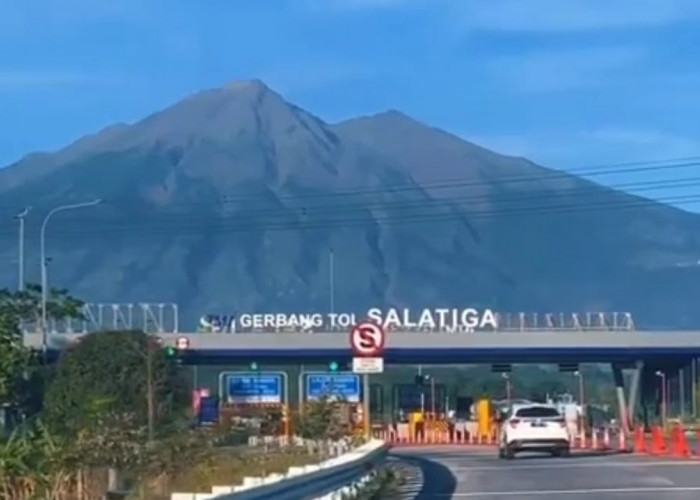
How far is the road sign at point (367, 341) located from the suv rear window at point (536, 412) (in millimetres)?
20182

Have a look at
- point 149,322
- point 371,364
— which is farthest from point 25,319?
point 371,364

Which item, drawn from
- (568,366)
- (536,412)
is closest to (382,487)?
(536,412)

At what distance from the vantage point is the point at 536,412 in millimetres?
57438

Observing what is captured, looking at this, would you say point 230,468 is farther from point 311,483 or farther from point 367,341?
point 311,483

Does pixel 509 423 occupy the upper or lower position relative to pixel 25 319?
lower

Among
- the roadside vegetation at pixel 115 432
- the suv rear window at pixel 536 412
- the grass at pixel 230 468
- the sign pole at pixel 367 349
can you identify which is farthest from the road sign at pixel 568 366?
the sign pole at pixel 367 349

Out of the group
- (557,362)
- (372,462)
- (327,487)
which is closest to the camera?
(327,487)

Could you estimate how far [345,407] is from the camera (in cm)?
5856

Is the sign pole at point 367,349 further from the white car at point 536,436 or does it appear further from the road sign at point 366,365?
the white car at point 536,436

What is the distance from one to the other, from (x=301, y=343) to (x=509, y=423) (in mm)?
47843

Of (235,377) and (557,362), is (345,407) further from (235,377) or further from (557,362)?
(557,362)

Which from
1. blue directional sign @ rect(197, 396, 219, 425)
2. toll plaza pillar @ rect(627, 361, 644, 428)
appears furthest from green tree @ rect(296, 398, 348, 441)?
toll plaza pillar @ rect(627, 361, 644, 428)

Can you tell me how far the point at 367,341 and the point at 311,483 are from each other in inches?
484

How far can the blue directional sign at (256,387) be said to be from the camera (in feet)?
213
